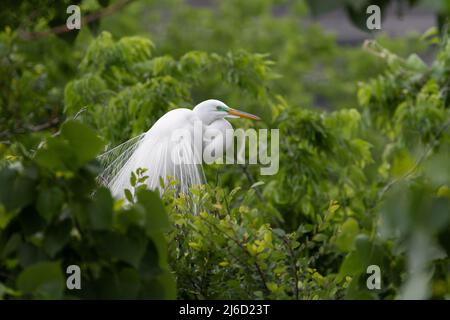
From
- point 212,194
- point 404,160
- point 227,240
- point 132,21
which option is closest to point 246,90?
point 212,194

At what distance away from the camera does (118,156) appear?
4.46 meters

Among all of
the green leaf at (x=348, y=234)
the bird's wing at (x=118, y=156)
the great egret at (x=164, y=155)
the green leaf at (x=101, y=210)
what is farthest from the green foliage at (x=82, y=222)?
the bird's wing at (x=118, y=156)

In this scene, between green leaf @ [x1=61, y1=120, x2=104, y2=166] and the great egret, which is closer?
green leaf @ [x1=61, y1=120, x2=104, y2=166]

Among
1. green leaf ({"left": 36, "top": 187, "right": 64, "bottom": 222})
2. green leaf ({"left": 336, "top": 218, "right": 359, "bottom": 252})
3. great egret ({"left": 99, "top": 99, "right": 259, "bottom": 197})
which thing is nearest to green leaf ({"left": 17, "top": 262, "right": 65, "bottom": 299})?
green leaf ({"left": 36, "top": 187, "right": 64, "bottom": 222})

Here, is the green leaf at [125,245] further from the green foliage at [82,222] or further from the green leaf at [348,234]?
the green leaf at [348,234]

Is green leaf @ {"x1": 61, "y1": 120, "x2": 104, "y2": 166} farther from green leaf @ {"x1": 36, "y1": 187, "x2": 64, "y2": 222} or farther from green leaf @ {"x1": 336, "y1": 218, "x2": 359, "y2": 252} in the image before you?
green leaf @ {"x1": 336, "y1": 218, "x2": 359, "y2": 252}

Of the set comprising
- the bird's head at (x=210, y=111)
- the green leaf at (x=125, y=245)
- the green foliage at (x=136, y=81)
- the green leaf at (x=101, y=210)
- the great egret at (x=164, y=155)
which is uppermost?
the green foliage at (x=136, y=81)

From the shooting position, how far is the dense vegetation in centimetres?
188

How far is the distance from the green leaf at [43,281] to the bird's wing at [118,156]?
2480mm

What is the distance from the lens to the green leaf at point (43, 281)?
1777mm

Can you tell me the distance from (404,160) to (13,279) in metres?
0.98

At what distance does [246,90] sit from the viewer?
17.5ft

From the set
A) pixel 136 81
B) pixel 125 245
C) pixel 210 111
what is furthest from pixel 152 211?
pixel 136 81
